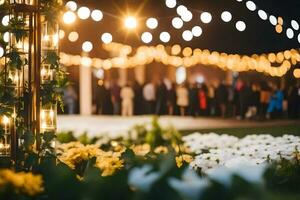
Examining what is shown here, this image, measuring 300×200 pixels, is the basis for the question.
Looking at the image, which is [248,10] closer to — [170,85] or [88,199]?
[88,199]

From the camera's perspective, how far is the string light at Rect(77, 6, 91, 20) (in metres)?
9.14

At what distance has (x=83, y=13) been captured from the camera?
9.20 m

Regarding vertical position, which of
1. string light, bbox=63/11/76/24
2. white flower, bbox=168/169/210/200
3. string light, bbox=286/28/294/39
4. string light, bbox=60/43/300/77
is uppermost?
string light, bbox=60/43/300/77

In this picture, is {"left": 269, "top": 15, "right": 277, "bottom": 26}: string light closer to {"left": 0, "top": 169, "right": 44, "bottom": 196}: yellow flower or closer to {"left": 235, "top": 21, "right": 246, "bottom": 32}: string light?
{"left": 235, "top": 21, "right": 246, "bottom": 32}: string light

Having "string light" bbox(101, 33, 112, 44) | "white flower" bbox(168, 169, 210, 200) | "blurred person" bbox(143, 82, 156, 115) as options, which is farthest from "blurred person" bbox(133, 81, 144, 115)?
"white flower" bbox(168, 169, 210, 200)

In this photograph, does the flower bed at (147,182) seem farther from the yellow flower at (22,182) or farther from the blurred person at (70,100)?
the blurred person at (70,100)

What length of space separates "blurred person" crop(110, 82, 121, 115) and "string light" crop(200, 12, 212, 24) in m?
19.1

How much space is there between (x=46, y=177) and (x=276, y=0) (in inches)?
173

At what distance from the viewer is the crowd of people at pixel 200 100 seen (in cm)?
2442

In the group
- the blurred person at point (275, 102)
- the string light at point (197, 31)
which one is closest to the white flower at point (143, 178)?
the string light at point (197, 31)

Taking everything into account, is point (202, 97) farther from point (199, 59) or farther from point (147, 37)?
point (147, 37)

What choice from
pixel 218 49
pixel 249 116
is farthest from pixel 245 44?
pixel 249 116

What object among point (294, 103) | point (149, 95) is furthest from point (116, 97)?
point (294, 103)

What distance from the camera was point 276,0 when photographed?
7.72m
